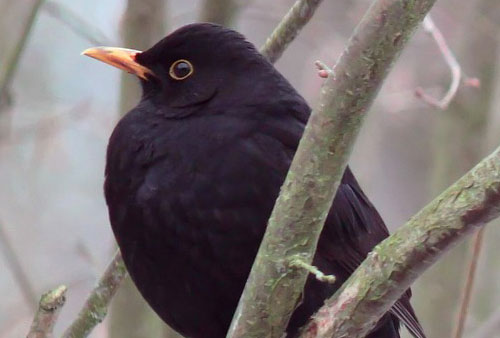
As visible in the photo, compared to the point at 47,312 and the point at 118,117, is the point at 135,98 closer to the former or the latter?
the point at 118,117

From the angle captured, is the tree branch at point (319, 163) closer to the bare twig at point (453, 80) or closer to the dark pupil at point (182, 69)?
the dark pupil at point (182, 69)

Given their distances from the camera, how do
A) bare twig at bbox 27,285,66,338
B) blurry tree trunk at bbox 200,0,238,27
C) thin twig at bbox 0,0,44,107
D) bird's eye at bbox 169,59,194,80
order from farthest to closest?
blurry tree trunk at bbox 200,0,238,27 < thin twig at bbox 0,0,44,107 < bird's eye at bbox 169,59,194,80 < bare twig at bbox 27,285,66,338

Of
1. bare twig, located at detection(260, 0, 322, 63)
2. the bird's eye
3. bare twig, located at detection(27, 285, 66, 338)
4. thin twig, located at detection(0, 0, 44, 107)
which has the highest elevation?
bare twig, located at detection(260, 0, 322, 63)

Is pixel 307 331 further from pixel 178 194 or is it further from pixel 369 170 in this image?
pixel 369 170

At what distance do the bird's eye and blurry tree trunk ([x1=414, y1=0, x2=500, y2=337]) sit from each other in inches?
58.7

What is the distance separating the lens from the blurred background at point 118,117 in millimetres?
3584

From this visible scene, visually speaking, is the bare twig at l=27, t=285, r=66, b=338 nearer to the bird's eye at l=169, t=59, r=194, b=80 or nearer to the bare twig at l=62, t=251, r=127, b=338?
the bare twig at l=62, t=251, r=127, b=338

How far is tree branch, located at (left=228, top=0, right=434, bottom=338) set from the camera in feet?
6.04

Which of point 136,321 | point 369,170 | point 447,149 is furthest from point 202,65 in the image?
point 369,170

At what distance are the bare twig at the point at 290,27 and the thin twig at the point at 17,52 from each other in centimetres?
77

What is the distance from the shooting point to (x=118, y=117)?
3.57m

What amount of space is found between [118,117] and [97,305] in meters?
0.92

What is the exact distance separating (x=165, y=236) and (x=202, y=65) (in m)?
0.60

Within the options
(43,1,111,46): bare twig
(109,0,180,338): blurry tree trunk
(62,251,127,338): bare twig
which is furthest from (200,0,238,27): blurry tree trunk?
(62,251,127,338): bare twig
